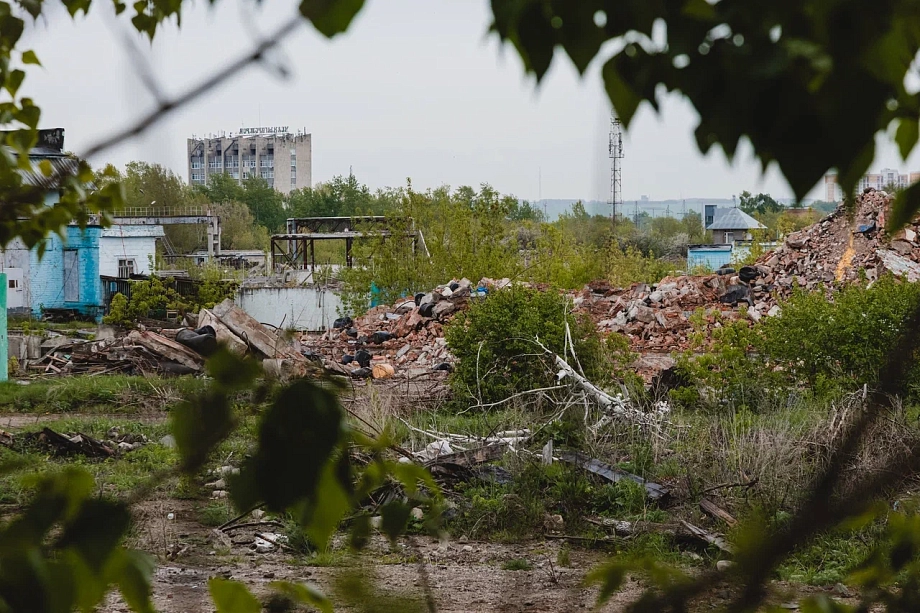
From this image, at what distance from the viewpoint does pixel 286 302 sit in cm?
2867

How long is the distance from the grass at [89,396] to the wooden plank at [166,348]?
3.90 feet

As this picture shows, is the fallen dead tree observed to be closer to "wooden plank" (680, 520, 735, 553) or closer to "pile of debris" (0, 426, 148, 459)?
"wooden plank" (680, 520, 735, 553)

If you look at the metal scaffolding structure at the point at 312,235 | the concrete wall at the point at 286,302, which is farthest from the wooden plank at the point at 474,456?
the metal scaffolding structure at the point at 312,235

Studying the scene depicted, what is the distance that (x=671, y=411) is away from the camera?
9.66 m

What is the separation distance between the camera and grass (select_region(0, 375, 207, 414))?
12227 millimetres

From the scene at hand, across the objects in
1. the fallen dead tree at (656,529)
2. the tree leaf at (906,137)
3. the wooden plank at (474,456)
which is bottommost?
the fallen dead tree at (656,529)

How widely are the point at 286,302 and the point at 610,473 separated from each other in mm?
22261

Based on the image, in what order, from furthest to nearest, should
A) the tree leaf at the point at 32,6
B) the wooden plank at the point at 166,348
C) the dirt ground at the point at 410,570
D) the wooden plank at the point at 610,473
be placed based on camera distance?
the wooden plank at the point at 166,348, the wooden plank at the point at 610,473, the dirt ground at the point at 410,570, the tree leaf at the point at 32,6

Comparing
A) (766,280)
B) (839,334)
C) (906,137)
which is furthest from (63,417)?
(766,280)

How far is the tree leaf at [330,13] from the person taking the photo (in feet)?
2.36

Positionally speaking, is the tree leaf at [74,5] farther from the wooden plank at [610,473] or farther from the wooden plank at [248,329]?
the wooden plank at [248,329]

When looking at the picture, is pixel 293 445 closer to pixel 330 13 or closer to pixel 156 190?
pixel 330 13

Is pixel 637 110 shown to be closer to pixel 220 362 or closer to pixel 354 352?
pixel 220 362

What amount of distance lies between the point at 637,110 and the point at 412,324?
2002cm
